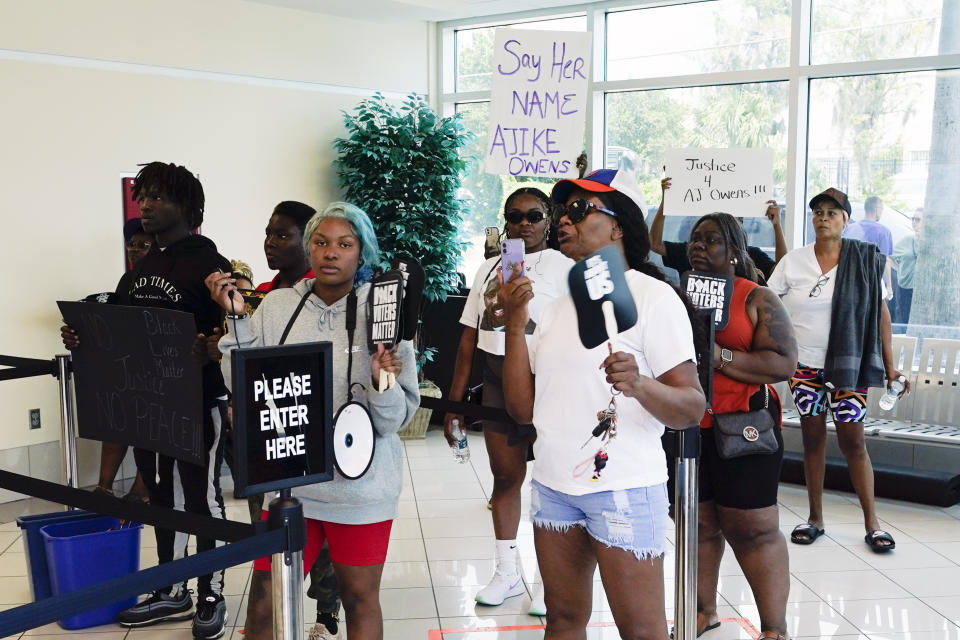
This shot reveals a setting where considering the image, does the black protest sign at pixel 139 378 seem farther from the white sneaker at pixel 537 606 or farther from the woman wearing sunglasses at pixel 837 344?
the woman wearing sunglasses at pixel 837 344

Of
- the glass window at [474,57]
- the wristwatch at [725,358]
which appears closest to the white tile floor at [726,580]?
the wristwatch at [725,358]

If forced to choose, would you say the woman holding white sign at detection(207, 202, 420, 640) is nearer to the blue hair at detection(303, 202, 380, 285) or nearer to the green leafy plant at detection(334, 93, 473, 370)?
the blue hair at detection(303, 202, 380, 285)

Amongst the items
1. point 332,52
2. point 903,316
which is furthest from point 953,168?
point 332,52

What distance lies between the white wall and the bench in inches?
158

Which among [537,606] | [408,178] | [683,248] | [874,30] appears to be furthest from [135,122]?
[874,30]

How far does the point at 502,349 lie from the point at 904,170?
3.85 meters

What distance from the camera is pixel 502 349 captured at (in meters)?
3.73

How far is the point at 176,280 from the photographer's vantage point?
11.2 feet

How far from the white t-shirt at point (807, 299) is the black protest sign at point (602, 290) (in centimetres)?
295

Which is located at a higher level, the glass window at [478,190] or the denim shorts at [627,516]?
the glass window at [478,190]

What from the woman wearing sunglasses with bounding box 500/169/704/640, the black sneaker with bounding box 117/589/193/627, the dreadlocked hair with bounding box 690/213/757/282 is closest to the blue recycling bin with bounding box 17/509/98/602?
the black sneaker with bounding box 117/589/193/627

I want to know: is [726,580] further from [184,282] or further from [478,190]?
[478,190]

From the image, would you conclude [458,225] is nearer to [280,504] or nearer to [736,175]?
[736,175]

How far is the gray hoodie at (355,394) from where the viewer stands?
249cm
